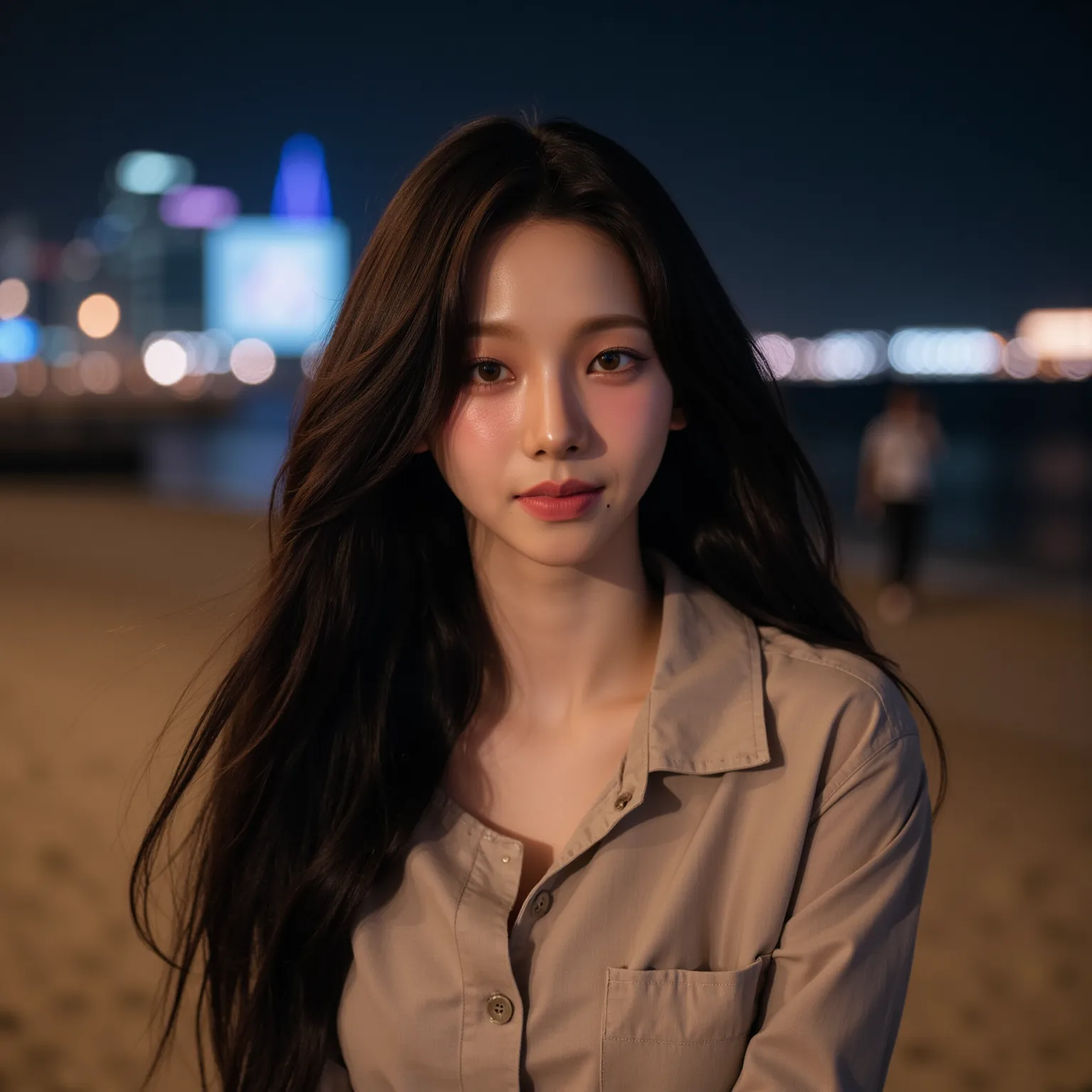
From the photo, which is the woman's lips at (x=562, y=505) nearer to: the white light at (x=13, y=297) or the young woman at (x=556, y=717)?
the young woman at (x=556, y=717)

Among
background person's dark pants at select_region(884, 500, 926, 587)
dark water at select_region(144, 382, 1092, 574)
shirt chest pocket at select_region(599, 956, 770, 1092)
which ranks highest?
shirt chest pocket at select_region(599, 956, 770, 1092)

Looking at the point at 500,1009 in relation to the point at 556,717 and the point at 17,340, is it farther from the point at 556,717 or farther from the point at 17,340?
the point at 17,340

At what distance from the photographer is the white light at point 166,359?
88375 millimetres

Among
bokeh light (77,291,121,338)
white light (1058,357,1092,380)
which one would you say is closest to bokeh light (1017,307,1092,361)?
white light (1058,357,1092,380)

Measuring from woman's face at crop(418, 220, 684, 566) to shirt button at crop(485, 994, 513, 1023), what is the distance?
445 mm

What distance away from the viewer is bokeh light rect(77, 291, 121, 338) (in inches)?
3962

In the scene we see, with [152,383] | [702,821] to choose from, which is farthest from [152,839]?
[152,383]

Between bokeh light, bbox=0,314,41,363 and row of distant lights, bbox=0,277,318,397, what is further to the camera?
row of distant lights, bbox=0,277,318,397

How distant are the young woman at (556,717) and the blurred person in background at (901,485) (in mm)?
5802

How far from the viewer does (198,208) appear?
331 ft

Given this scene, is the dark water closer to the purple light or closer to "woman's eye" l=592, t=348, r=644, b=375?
"woman's eye" l=592, t=348, r=644, b=375

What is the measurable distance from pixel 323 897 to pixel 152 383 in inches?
2429

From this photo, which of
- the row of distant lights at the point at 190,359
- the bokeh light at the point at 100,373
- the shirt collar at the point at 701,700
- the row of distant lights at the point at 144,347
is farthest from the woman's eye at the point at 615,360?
the row of distant lights at the point at 144,347

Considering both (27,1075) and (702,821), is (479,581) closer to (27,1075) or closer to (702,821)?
(702,821)
